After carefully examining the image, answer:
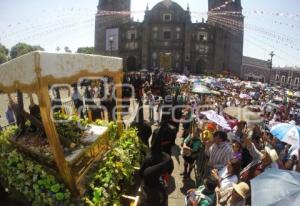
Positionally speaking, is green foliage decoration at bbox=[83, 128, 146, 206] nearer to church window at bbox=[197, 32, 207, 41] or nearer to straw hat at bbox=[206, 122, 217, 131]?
straw hat at bbox=[206, 122, 217, 131]

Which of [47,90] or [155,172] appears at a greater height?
[47,90]

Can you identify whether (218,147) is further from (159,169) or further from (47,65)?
(47,65)

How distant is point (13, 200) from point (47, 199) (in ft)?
3.92

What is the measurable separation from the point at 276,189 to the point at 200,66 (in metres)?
61.7

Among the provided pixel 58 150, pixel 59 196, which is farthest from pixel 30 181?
pixel 58 150

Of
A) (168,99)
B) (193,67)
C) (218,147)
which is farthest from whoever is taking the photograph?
(193,67)

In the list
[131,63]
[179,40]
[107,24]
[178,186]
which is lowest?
[131,63]

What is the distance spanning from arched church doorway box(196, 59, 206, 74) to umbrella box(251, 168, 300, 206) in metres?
59.8

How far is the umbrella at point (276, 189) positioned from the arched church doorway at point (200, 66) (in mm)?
59827

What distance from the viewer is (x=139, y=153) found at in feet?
23.7

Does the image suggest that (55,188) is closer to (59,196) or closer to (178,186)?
(59,196)

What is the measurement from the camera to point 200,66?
63594 mm

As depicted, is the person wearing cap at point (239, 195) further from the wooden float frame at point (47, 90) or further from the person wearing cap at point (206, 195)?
the wooden float frame at point (47, 90)

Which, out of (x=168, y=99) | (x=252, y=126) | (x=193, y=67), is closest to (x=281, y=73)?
(x=193, y=67)
